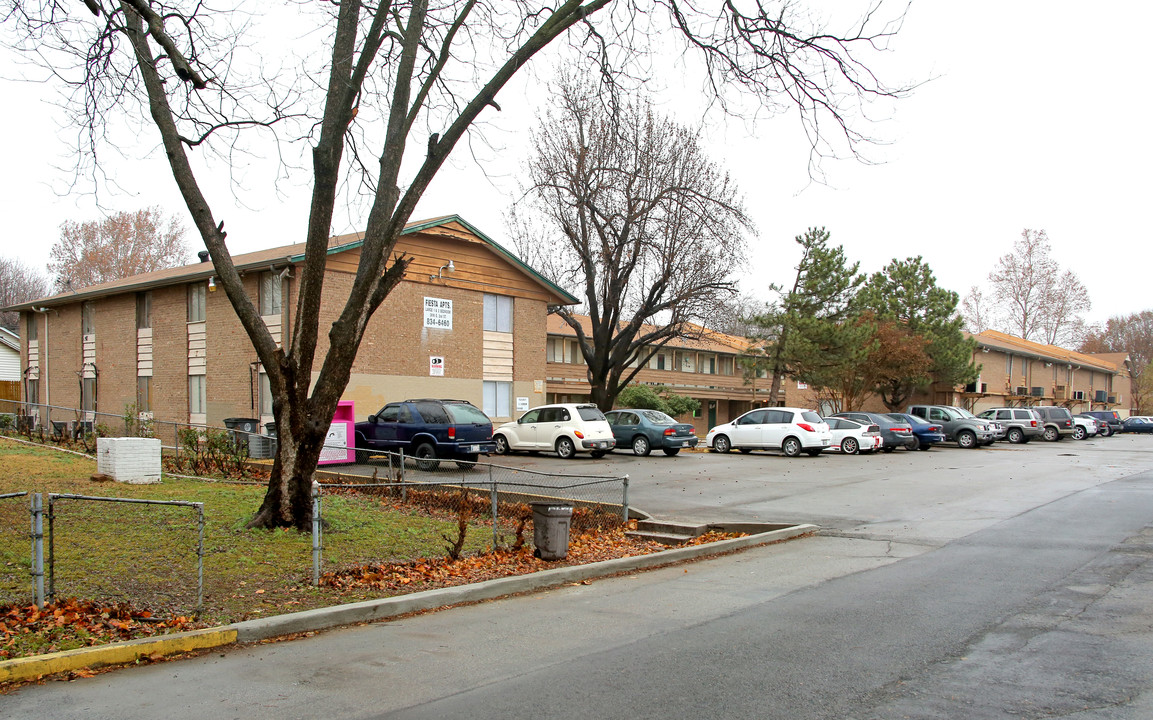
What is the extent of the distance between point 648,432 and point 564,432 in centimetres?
332

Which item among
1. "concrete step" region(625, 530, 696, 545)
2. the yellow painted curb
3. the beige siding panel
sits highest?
the beige siding panel

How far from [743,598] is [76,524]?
7295 millimetres

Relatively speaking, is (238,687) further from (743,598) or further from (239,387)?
(239,387)

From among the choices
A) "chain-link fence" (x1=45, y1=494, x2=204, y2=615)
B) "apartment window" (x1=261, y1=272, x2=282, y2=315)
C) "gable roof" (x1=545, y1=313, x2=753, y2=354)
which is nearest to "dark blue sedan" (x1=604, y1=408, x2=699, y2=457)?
"gable roof" (x1=545, y1=313, x2=753, y2=354)

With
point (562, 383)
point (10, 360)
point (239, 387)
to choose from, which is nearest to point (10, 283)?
point (10, 360)

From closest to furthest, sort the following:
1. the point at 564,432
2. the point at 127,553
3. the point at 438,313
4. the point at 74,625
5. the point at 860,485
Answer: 1. the point at 74,625
2. the point at 127,553
3. the point at 860,485
4. the point at 564,432
5. the point at 438,313

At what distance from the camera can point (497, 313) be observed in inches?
1208

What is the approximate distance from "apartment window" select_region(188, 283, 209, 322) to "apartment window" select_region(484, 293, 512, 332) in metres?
9.15

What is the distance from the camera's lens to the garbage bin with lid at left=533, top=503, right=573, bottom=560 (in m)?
10.9

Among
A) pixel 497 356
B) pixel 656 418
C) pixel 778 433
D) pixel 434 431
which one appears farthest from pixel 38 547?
pixel 778 433

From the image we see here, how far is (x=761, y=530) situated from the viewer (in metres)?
13.8

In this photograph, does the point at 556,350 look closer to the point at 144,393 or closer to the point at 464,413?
the point at 144,393

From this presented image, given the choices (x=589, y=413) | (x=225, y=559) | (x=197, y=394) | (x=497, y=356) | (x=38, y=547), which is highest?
(x=497, y=356)

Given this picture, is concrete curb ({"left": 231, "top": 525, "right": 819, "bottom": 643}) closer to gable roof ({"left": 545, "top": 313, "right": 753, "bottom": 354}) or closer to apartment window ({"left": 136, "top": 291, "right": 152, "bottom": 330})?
apartment window ({"left": 136, "top": 291, "right": 152, "bottom": 330})
